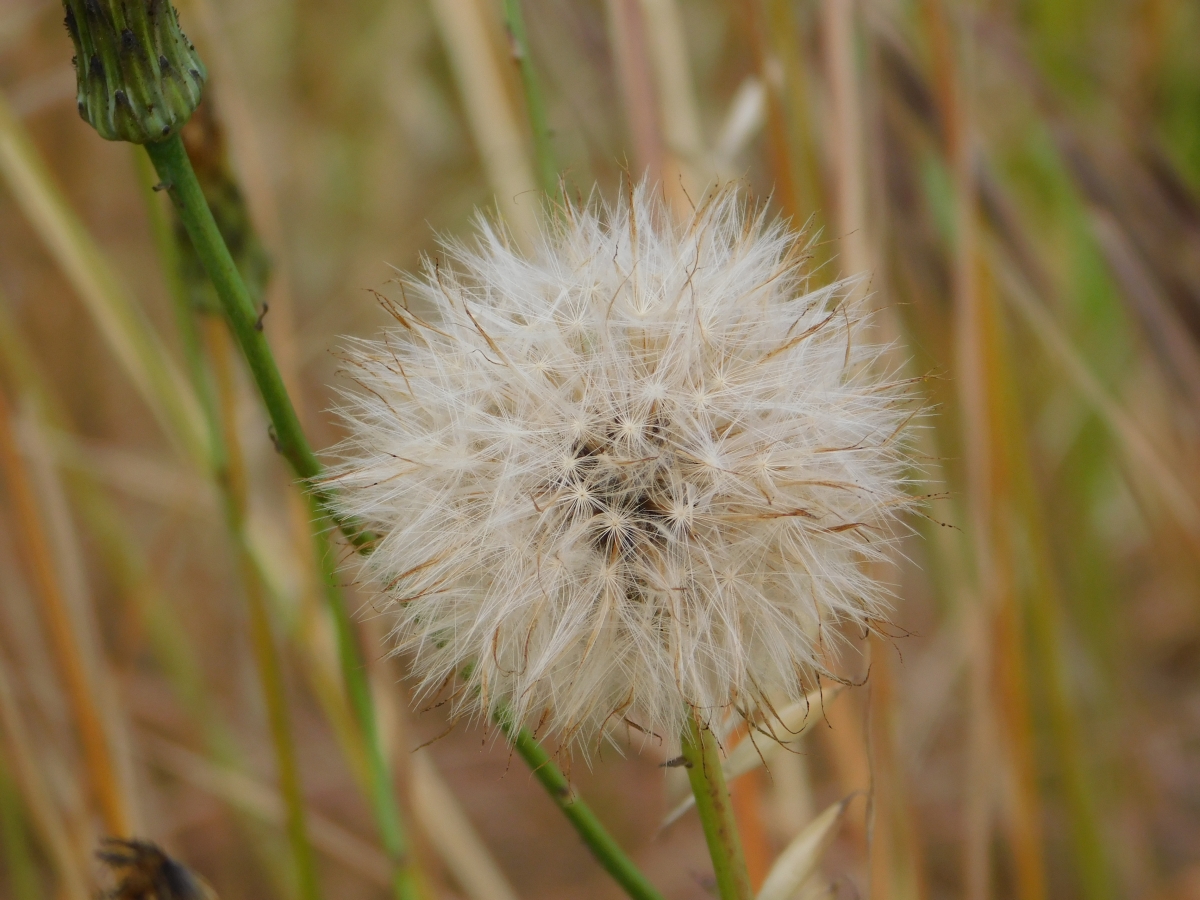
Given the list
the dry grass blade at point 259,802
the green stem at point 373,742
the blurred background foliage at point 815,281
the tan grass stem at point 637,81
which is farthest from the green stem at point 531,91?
the dry grass blade at point 259,802

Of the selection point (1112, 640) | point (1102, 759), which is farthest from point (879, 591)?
point (1102, 759)

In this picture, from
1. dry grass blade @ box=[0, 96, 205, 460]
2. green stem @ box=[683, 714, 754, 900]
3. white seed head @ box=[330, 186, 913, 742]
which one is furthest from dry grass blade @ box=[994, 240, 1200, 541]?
dry grass blade @ box=[0, 96, 205, 460]

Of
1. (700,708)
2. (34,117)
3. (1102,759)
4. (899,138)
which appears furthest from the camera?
(1102,759)

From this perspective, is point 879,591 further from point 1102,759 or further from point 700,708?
point 1102,759

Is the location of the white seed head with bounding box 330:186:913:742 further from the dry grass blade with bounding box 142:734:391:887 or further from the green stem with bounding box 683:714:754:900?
the dry grass blade with bounding box 142:734:391:887

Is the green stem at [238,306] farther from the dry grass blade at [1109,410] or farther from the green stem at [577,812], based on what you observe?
the dry grass blade at [1109,410]
